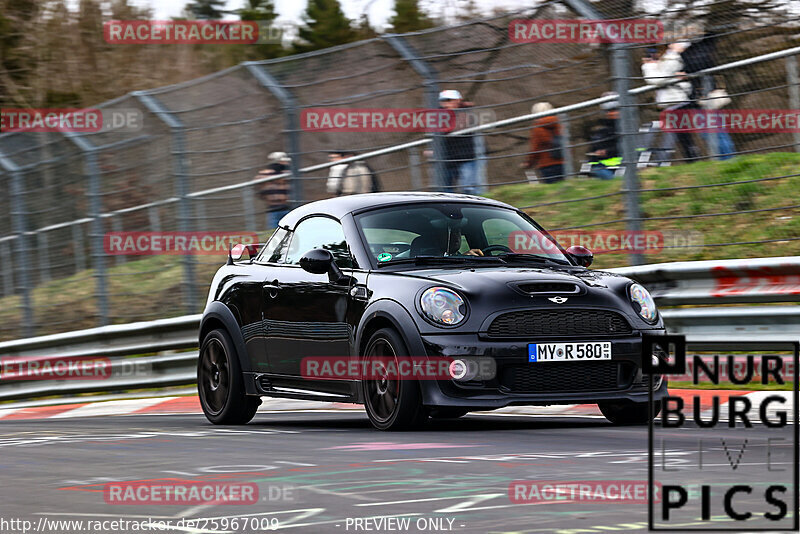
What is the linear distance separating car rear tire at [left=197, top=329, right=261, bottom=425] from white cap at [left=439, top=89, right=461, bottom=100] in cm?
313

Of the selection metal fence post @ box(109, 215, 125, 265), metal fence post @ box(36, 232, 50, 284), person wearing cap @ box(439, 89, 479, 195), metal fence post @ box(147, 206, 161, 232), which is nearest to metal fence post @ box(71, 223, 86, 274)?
metal fence post @ box(36, 232, 50, 284)

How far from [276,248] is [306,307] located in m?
0.91

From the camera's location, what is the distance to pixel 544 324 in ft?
25.4

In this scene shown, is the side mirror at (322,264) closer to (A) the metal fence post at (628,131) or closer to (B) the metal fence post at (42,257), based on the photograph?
(A) the metal fence post at (628,131)

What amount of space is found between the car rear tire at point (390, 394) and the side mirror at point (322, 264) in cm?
61

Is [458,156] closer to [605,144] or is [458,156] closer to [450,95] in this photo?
[450,95]

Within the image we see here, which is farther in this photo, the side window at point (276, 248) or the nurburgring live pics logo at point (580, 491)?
the side window at point (276, 248)

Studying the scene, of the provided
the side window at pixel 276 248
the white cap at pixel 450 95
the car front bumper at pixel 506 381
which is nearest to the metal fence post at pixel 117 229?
the white cap at pixel 450 95

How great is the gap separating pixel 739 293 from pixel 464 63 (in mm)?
3402

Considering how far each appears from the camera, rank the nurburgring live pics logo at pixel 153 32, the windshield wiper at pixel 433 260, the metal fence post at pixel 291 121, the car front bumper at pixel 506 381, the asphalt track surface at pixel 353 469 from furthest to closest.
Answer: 1. the nurburgring live pics logo at pixel 153 32
2. the metal fence post at pixel 291 121
3. the windshield wiper at pixel 433 260
4. the car front bumper at pixel 506 381
5. the asphalt track surface at pixel 353 469

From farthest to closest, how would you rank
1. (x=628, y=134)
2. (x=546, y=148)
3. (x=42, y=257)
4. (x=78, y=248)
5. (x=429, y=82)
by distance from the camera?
(x=42, y=257) → (x=78, y=248) → (x=429, y=82) → (x=546, y=148) → (x=628, y=134)

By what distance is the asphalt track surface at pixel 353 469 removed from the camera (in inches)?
186

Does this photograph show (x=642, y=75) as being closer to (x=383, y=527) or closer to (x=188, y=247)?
(x=188, y=247)

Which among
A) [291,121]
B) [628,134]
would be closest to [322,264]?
[628,134]
